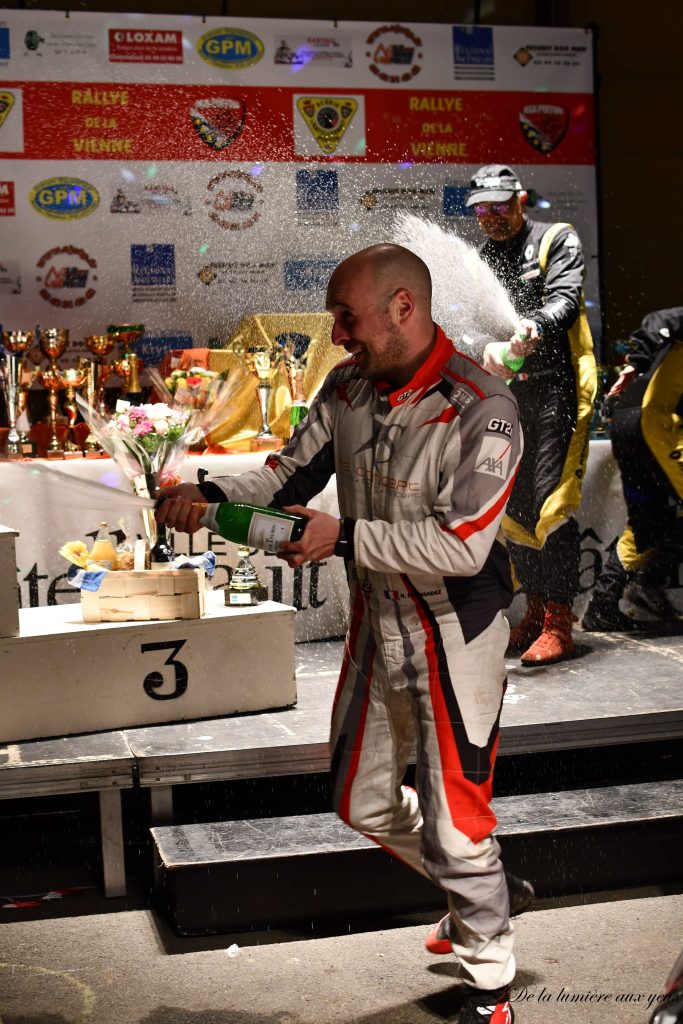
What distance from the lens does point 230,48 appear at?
609cm

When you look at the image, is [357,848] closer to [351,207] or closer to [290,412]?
[290,412]

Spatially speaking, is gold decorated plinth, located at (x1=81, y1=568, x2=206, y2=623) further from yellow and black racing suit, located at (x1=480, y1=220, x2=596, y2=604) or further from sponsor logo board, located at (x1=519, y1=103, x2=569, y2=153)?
sponsor logo board, located at (x1=519, y1=103, x2=569, y2=153)

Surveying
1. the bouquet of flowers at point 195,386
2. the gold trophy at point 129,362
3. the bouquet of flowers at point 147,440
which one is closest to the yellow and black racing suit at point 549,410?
the bouquet of flowers at point 195,386

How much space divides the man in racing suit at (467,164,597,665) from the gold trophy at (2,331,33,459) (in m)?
1.90

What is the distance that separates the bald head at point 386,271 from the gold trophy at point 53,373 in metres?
2.72

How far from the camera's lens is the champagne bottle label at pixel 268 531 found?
2537mm

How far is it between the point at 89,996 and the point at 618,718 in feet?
5.85

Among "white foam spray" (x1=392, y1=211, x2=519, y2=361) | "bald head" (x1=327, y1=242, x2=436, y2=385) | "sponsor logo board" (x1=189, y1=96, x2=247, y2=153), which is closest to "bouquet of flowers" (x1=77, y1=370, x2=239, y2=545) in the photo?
"white foam spray" (x1=392, y1=211, x2=519, y2=361)

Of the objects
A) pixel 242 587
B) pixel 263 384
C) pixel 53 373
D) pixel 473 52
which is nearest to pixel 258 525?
pixel 242 587

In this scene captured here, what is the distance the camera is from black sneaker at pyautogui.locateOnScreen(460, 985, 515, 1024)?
8.44 feet

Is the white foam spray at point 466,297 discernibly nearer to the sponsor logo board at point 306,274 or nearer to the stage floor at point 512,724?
the sponsor logo board at point 306,274

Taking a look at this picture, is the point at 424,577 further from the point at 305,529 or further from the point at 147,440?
the point at 147,440

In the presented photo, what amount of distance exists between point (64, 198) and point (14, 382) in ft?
3.95

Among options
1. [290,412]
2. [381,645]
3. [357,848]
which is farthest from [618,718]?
[290,412]
